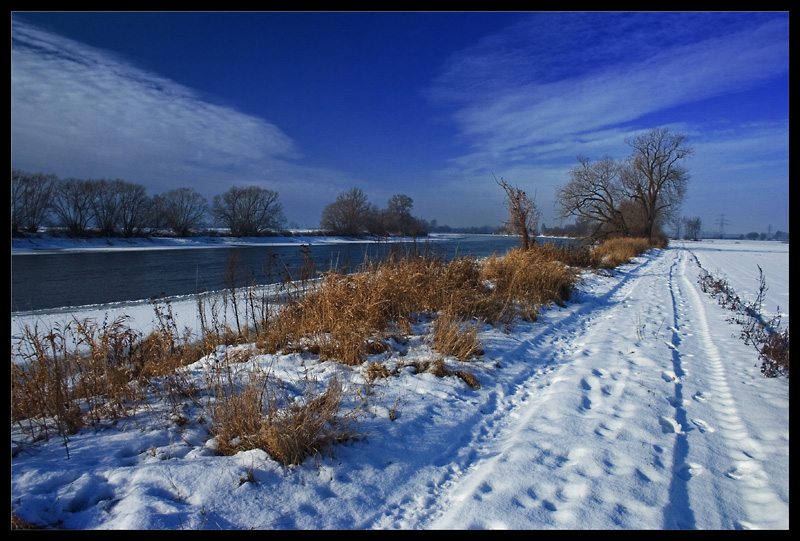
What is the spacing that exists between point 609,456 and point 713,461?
2.41ft

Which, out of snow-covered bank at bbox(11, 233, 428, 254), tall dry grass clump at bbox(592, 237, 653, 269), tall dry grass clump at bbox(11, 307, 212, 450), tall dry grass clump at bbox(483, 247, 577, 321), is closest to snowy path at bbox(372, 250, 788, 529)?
tall dry grass clump at bbox(483, 247, 577, 321)

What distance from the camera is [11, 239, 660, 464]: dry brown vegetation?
3.06m

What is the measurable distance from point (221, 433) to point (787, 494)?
386cm

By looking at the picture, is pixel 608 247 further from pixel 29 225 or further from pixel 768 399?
pixel 29 225

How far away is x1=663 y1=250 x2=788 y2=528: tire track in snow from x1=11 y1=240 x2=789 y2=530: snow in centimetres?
1

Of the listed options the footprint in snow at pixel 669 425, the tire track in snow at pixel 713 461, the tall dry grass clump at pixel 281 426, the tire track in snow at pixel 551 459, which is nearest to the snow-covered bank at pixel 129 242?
the tire track in snow at pixel 551 459

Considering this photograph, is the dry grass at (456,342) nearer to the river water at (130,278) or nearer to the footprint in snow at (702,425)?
the footprint in snow at (702,425)

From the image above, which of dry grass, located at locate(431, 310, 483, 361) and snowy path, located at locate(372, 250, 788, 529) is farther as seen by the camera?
dry grass, located at locate(431, 310, 483, 361)

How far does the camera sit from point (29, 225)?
35.0m

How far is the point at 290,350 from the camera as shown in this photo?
16.6 ft

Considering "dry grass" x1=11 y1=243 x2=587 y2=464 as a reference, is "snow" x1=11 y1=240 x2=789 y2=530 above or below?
below

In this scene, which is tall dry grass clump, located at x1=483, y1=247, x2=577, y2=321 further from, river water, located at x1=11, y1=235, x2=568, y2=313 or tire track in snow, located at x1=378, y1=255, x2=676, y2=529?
tire track in snow, located at x1=378, y1=255, x2=676, y2=529

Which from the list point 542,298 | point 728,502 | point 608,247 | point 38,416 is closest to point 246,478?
point 38,416
